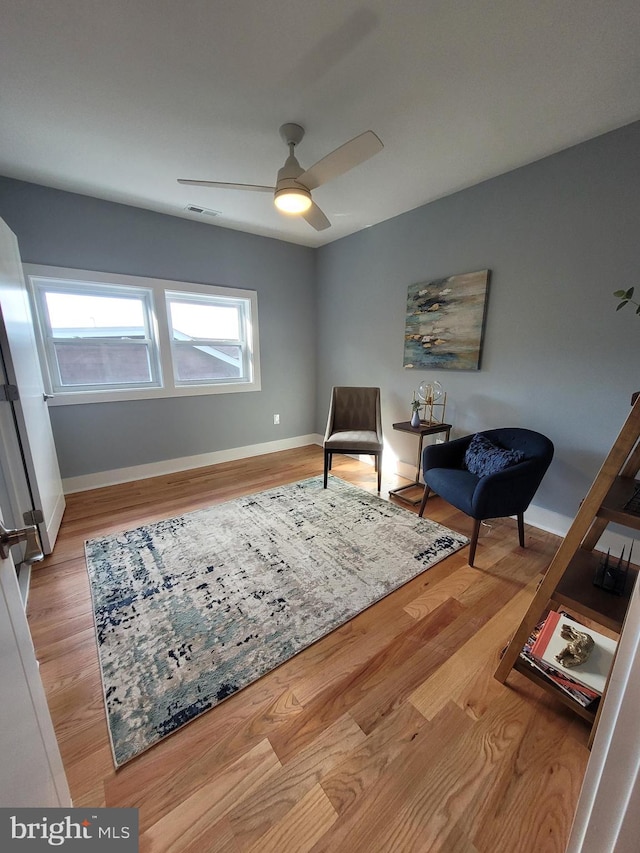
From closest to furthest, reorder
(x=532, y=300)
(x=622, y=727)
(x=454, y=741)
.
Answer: (x=622, y=727), (x=454, y=741), (x=532, y=300)

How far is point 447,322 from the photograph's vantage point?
2.74 metres

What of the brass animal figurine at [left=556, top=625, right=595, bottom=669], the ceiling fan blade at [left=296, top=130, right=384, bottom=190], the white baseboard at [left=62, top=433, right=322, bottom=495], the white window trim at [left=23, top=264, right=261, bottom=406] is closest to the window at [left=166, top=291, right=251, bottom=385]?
the white window trim at [left=23, top=264, right=261, bottom=406]

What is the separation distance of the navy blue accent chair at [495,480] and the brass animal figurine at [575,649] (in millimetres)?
652

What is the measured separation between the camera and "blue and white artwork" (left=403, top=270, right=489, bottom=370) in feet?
8.33

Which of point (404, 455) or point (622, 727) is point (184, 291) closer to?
point (404, 455)

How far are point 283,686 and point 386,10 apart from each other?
263 centimetres

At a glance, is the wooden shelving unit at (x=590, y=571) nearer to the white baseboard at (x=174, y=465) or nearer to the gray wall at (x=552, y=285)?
the gray wall at (x=552, y=285)

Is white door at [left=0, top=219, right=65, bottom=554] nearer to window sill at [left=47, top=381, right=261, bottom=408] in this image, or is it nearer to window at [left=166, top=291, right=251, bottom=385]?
window sill at [left=47, top=381, right=261, bottom=408]

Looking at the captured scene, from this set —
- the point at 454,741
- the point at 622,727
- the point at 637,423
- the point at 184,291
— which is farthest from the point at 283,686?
the point at 184,291

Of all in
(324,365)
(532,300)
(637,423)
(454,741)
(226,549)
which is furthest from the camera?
(324,365)

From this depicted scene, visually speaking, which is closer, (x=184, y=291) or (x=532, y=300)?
(x=532, y=300)

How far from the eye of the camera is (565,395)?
7.11 ft

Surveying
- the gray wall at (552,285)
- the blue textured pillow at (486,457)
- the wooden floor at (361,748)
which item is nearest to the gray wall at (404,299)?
the gray wall at (552,285)

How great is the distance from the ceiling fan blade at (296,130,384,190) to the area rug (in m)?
2.19
